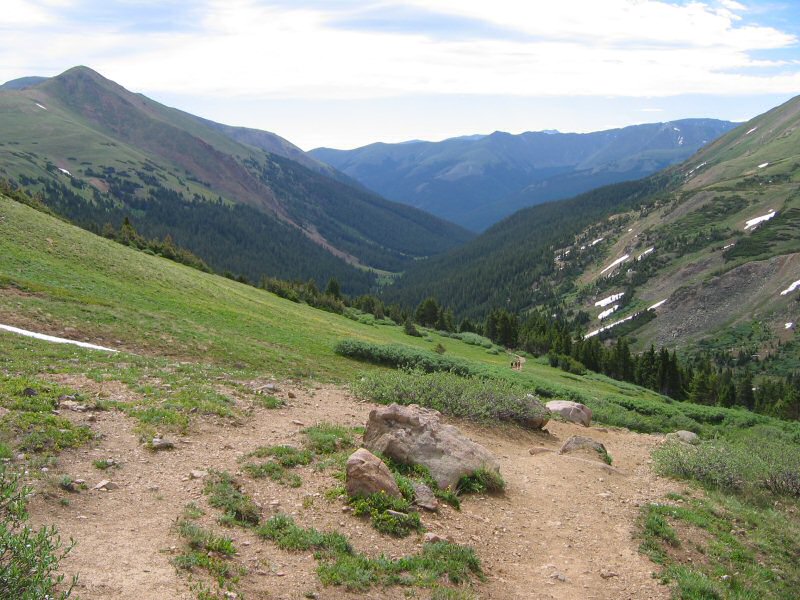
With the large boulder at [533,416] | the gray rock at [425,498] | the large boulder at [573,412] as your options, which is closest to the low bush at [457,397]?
the large boulder at [533,416]

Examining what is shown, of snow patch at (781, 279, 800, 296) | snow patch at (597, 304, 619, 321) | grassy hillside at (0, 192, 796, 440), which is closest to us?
grassy hillside at (0, 192, 796, 440)

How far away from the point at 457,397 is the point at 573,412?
889 centimetres

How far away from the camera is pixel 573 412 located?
28.2 metres

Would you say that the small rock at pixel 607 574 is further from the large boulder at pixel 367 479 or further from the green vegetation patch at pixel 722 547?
the large boulder at pixel 367 479

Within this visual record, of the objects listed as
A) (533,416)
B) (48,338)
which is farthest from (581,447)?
(48,338)

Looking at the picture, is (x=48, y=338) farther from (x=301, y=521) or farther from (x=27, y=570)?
(x=27, y=570)

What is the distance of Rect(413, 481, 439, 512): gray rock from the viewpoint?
13133 millimetres

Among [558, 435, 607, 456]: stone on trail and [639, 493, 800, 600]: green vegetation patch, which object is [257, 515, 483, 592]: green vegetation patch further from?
[558, 435, 607, 456]: stone on trail

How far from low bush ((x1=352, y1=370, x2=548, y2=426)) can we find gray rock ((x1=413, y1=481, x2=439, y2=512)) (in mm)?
8758

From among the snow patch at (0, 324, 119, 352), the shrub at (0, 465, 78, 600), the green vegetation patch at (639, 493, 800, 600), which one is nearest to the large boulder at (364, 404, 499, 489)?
the green vegetation patch at (639, 493, 800, 600)

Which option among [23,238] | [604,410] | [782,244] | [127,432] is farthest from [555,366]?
[782,244]

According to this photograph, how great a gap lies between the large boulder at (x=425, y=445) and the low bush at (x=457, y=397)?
5.80 metres

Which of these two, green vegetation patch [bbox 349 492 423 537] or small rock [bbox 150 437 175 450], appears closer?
green vegetation patch [bbox 349 492 423 537]

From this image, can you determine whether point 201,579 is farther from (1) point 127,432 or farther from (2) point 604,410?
(2) point 604,410
